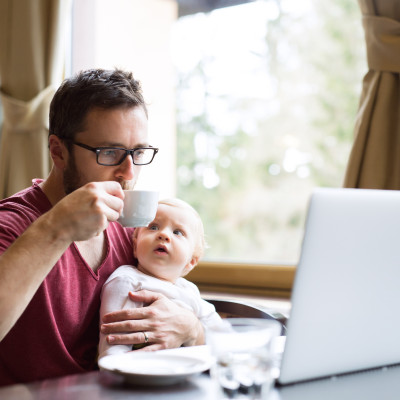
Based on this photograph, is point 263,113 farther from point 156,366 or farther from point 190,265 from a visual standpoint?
point 156,366

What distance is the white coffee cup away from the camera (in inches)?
51.8

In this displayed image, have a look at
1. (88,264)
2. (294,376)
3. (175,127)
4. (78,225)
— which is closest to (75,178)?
(88,264)

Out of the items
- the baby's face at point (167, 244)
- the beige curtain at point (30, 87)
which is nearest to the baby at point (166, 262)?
the baby's face at point (167, 244)

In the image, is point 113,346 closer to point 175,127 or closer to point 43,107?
point 43,107

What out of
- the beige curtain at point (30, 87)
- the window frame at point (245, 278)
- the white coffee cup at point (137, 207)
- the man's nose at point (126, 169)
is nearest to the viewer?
the white coffee cup at point (137, 207)

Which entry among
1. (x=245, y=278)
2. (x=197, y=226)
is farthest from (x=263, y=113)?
(x=197, y=226)

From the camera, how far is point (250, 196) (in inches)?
134

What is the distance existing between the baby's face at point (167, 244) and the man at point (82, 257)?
12cm

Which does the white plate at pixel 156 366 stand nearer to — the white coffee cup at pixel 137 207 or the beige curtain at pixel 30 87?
the white coffee cup at pixel 137 207

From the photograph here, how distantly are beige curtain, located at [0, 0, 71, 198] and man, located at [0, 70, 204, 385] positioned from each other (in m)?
1.07


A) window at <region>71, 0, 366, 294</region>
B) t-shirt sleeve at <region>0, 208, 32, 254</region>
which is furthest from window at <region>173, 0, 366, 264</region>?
t-shirt sleeve at <region>0, 208, 32, 254</region>

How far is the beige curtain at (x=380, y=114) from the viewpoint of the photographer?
2.03 m

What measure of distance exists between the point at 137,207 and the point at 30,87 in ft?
5.93

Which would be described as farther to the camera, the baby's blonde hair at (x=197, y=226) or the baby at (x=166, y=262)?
the baby's blonde hair at (x=197, y=226)
